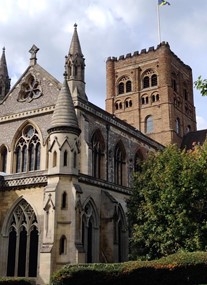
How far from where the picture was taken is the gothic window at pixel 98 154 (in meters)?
33.4

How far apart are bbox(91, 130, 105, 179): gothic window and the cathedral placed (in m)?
0.08

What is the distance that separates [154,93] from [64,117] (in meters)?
33.3

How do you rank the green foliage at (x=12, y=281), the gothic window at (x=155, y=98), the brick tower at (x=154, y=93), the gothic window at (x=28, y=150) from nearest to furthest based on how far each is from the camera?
the green foliage at (x=12, y=281) → the gothic window at (x=28, y=150) → the brick tower at (x=154, y=93) → the gothic window at (x=155, y=98)

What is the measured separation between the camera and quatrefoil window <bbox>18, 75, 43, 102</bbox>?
3419 cm

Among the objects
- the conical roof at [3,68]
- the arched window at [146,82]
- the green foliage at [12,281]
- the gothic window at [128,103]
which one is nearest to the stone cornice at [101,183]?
the green foliage at [12,281]

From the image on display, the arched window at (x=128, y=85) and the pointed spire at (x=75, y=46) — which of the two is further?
the arched window at (x=128, y=85)

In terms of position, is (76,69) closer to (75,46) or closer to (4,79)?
(75,46)

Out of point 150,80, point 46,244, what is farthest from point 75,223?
point 150,80

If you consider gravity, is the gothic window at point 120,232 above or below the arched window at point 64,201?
below

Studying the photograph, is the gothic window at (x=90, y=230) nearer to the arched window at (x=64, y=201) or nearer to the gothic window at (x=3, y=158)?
the arched window at (x=64, y=201)

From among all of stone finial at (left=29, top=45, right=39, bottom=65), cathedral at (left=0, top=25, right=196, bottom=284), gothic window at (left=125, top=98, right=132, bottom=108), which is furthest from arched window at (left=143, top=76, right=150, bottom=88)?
stone finial at (left=29, top=45, right=39, bottom=65)

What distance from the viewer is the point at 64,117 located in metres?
27.5

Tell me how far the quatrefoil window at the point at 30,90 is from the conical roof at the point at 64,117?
20.1 ft

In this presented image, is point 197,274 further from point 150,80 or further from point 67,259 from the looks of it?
point 150,80
